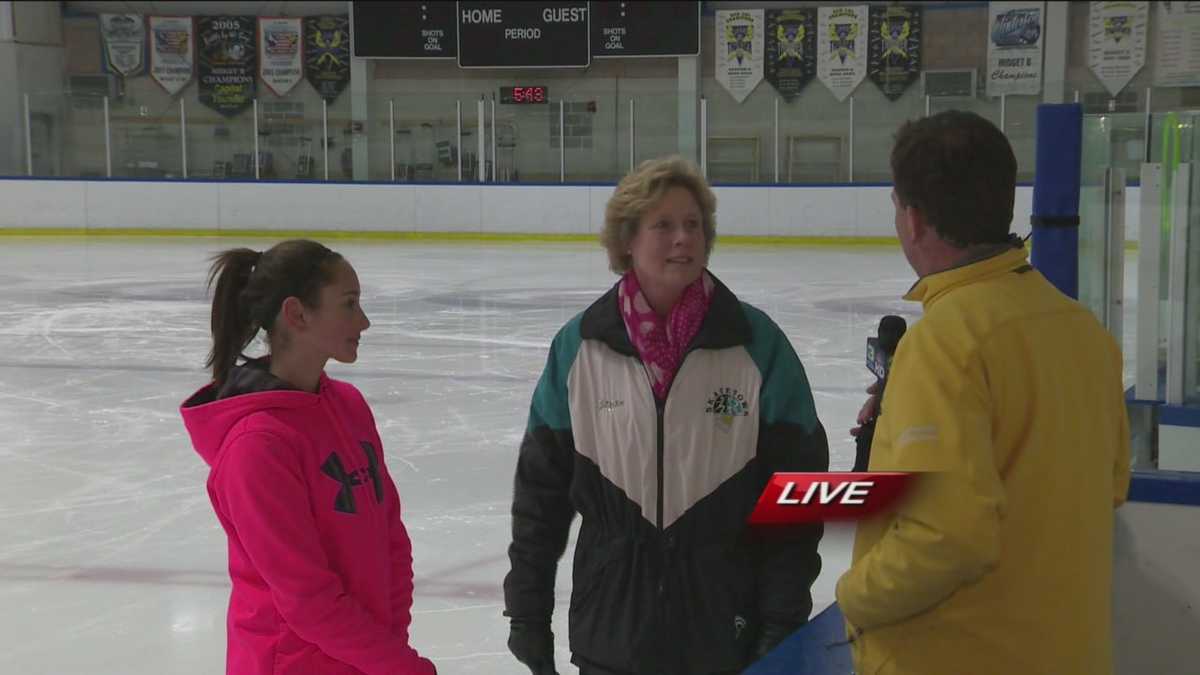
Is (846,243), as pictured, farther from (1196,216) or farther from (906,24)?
(1196,216)

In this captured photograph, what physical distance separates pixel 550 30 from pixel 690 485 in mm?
17441

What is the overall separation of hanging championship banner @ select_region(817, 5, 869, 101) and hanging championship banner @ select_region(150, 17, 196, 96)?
9111 millimetres

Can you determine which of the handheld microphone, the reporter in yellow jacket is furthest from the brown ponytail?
the handheld microphone

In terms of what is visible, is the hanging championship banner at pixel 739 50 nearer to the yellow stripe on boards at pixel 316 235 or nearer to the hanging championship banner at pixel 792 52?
the hanging championship banner at pixel 792 52

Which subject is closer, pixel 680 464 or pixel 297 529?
pixel 297 529

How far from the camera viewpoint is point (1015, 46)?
709 inches

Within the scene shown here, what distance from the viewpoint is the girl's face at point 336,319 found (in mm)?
1861

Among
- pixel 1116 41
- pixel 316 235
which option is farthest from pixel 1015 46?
pixel 316 235

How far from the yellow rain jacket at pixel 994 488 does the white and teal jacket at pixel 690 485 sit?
1.58 feet

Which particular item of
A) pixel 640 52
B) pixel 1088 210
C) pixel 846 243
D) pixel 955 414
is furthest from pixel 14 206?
pixel 955 414

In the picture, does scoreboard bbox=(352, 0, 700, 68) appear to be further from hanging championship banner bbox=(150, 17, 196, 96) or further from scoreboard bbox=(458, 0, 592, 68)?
hanging championship banner bbox=(150, 17, 196, 96)

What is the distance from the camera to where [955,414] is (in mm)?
1153

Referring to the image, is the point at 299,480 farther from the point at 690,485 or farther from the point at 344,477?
the point at 690,485

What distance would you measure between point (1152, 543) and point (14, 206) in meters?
15.5
